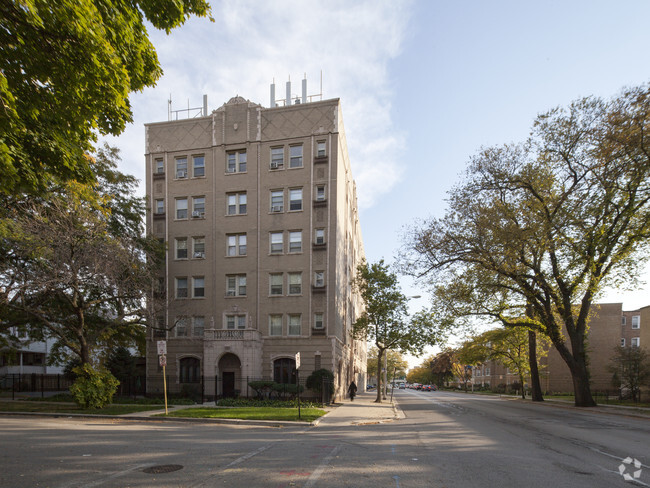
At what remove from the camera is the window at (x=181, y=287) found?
1268 inches

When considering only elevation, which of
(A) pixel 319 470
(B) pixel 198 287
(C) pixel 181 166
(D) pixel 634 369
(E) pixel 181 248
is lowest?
(D) pixel 634 369

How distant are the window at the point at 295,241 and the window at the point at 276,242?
65 cm

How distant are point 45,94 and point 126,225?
22.1 metres

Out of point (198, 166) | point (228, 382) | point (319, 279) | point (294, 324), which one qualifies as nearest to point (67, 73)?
point (319, 279)

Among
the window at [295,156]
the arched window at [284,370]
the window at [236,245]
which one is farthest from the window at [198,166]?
the arched window at [284,370]

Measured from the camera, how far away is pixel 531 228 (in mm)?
23453

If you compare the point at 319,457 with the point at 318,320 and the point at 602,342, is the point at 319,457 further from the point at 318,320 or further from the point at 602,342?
the point at 602,342

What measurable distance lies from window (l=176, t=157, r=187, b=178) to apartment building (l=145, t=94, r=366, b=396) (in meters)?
0.09

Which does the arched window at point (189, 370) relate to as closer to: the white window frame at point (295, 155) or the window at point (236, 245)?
the window at point (236, 245)

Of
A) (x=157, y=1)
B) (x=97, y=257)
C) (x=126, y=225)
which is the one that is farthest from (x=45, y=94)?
(x=126, y=225)

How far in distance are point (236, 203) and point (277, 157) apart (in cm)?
452

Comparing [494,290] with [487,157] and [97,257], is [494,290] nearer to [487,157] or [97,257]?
[487,157]

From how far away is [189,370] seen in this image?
3077 centimetres

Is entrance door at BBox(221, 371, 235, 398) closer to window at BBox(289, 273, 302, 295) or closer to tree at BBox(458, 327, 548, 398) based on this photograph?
window at BBox(289, 273, 302, 295)
